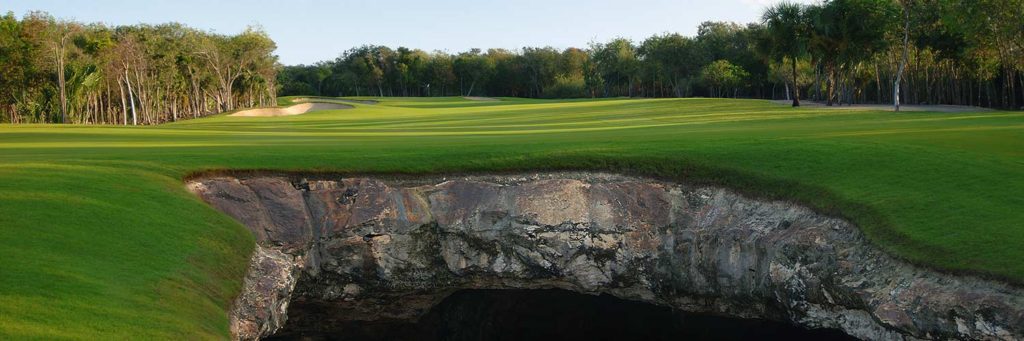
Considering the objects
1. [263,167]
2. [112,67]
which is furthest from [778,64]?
[263,167]

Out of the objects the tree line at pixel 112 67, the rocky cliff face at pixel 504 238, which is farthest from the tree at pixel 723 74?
the rocky cliff face at pixel 504 238

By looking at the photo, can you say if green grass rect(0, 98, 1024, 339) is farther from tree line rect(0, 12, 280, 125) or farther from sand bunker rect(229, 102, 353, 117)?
sand bunker rect(229, 102, 353, 117)

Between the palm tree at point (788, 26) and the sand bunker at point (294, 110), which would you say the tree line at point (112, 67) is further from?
the palm tree at point (788, 26)

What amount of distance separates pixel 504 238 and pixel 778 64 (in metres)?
81.4

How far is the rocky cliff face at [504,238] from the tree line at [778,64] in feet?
128

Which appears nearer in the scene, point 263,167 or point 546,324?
point 263,167

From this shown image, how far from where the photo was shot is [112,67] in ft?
263

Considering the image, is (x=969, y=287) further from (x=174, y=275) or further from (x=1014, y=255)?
(x=174, y=275)

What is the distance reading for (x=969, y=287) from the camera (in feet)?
50.5

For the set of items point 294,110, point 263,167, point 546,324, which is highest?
point 294,110

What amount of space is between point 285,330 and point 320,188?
379 centimetres

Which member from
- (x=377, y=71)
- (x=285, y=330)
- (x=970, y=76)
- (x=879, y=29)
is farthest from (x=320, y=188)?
(x=377, y=71)

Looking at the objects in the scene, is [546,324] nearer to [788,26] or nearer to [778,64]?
[788,26]

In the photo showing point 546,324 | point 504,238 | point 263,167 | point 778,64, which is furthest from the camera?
point 778,64
